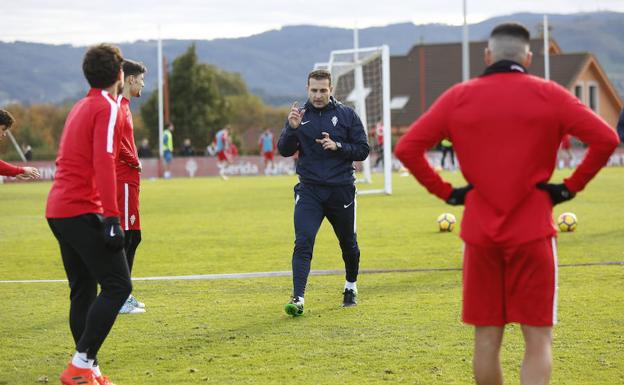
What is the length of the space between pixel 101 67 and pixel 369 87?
29.8 m

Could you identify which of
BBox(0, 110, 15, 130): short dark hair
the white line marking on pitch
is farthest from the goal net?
BBox(0, 110, 15, 130): short dark hair

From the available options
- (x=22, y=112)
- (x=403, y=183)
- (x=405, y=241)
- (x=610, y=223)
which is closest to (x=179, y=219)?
(x=405, y=241)

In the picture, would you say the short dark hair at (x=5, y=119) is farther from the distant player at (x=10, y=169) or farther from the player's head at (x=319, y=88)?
the player's head at (x=319, y=88)

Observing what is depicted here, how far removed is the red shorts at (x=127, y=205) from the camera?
9.34 metres

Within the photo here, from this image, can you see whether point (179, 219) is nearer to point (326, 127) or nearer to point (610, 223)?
point (610, 223)

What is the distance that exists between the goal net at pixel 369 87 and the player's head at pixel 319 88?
626 inches

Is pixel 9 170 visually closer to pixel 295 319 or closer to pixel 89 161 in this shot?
pixel 89 161

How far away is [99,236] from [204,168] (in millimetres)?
44031

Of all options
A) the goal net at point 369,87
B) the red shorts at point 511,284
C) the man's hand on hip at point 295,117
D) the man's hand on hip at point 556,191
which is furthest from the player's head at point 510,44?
the goal net at point 369,87

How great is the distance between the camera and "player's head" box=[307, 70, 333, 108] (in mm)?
9227

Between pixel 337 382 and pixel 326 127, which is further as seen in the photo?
pixel 326 127

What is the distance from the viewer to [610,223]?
18188mm

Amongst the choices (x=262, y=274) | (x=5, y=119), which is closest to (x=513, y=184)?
(x=5, y=119)

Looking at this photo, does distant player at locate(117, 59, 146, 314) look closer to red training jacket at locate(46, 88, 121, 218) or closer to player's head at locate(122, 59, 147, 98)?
player's head at locate(122, 59, 147, 98)
